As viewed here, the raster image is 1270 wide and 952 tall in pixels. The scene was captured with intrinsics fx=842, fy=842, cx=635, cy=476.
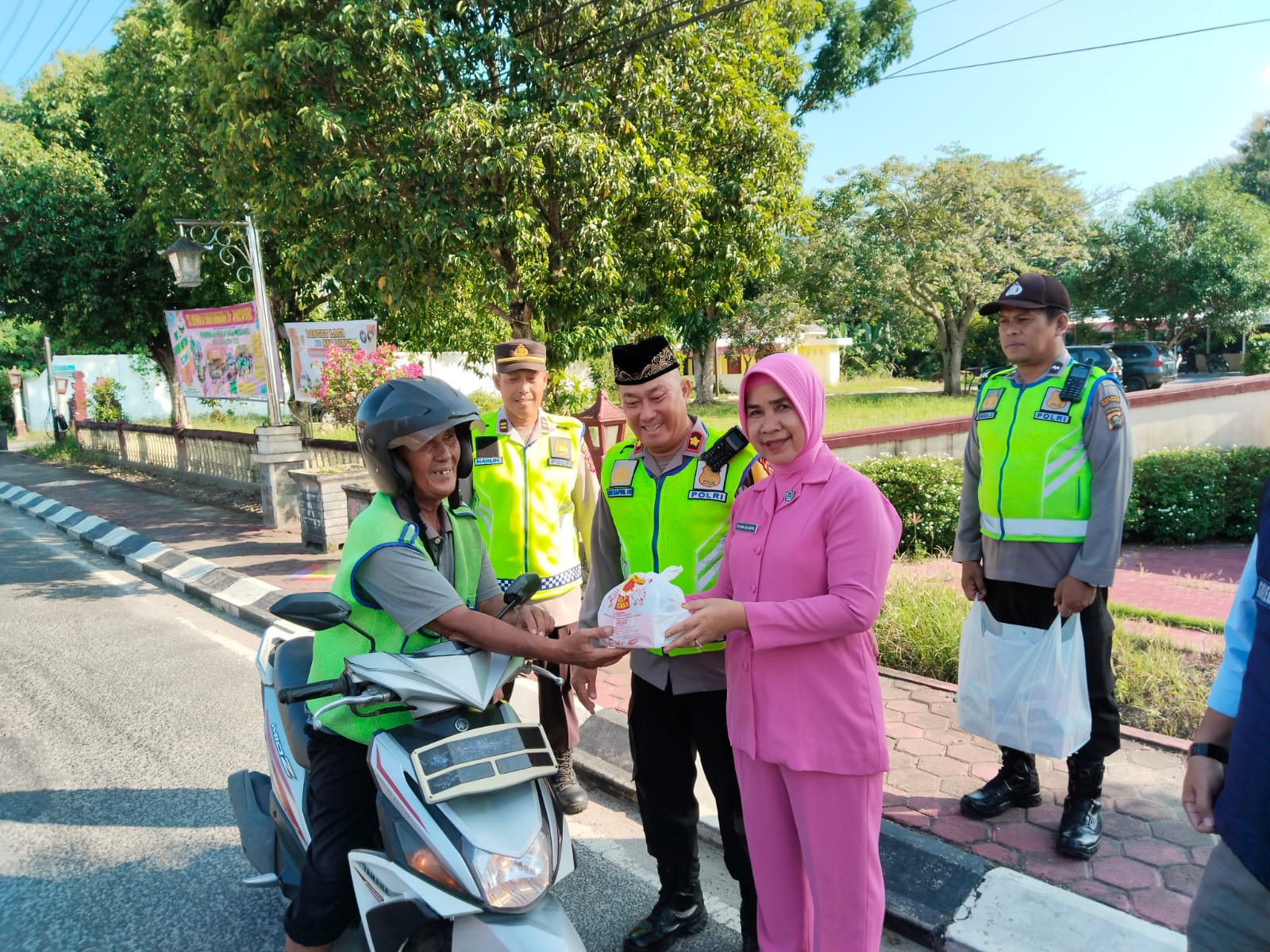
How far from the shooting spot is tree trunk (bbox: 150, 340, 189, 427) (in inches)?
725

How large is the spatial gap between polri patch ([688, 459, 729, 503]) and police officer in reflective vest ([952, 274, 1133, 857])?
1.16m

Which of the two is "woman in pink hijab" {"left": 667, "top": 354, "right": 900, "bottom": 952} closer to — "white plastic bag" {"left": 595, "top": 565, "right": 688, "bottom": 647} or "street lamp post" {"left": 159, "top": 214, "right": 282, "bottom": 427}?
"white plastic bag" {"left": 595, "top": 565, "right": 688, "bottom": 647}

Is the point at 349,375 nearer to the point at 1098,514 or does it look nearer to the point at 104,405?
the point at 1098,514

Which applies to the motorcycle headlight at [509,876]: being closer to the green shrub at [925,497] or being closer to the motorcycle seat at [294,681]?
the motorcycle seat at [294,681]

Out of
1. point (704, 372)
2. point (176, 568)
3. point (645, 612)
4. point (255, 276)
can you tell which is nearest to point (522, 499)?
point (645, 612)

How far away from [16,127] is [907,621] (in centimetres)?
2065

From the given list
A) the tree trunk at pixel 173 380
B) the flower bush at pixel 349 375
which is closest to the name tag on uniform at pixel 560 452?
the flower bush at pixel 349 375

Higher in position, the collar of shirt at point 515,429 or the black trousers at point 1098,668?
the collar of shirt at point 515,429

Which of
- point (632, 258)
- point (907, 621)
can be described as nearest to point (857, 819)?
point (907, 621)

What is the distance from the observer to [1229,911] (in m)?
1.55

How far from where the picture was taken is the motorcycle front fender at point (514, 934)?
5.90ft

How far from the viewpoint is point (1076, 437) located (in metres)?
2.87

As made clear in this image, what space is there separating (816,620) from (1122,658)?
Result: 10.2ft

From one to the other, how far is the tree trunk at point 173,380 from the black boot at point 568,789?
17.3 metres
